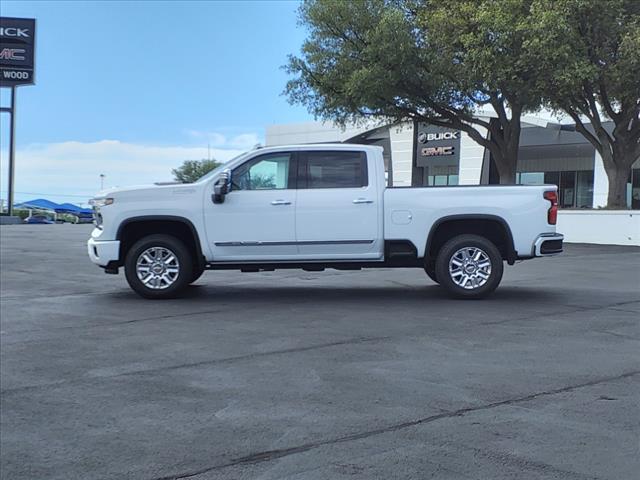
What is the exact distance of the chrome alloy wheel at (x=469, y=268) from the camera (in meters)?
9.30

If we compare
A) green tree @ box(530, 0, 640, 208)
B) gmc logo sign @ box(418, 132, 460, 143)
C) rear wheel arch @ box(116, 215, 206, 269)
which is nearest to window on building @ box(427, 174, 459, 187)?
gmc logo sign @ box(418, 132, 460, 143)

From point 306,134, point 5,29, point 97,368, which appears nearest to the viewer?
point 97,368

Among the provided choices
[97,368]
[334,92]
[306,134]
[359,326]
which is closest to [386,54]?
[334,92]

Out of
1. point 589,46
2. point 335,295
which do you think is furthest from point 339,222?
point 589,46

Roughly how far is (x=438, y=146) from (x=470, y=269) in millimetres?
34593

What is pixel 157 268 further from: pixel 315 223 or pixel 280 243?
pixel 315 223

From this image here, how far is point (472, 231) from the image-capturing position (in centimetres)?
955

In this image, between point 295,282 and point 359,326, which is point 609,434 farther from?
point 295,282

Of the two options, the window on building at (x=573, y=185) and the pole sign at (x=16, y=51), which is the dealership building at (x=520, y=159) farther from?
the pole sign at (x=16, y=51)

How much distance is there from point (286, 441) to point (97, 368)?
244 centimetres

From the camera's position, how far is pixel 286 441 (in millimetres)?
4094

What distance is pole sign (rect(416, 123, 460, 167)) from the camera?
42250 millimetres

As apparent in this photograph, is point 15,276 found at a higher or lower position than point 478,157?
lower

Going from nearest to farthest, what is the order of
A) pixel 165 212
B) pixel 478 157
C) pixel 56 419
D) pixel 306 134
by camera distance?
pixel 56 419, pixel 165 212, pixel 478 157, pixel 306 134
